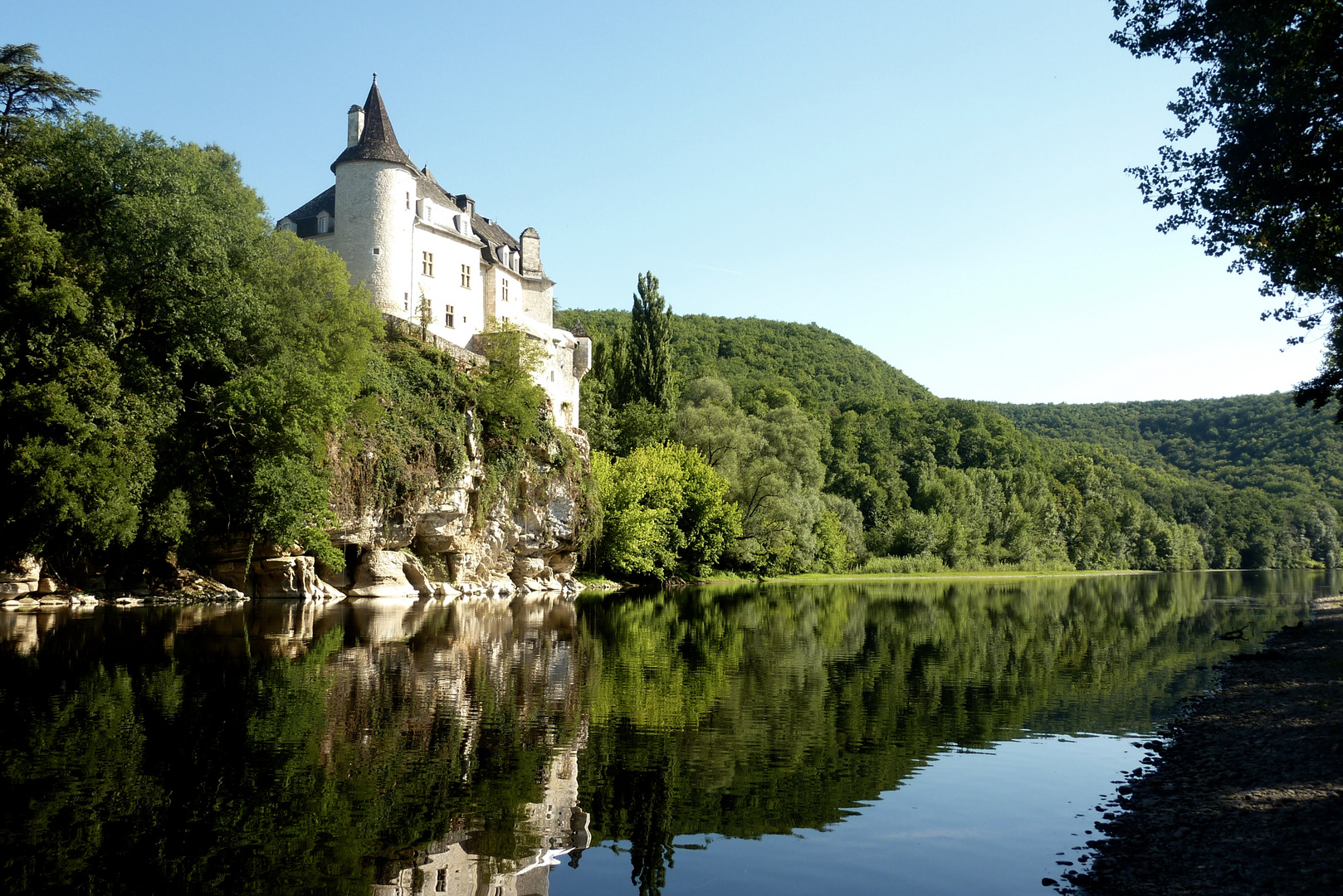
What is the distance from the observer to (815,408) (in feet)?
373

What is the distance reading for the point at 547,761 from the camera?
12758 mm

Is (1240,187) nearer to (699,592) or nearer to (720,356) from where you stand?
(699,592)

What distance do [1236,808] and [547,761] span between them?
26.3 ft

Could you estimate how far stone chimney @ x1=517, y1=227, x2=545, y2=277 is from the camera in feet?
214

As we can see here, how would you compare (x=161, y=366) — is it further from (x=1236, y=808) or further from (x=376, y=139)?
(x=1236, y=808)

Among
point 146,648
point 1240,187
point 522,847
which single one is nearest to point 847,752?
point 522,847

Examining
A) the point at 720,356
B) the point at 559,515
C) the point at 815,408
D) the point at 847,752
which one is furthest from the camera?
the point at 720,356

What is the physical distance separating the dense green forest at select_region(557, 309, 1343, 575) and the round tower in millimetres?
21191

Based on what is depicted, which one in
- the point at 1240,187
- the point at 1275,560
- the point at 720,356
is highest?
the point at 720,356

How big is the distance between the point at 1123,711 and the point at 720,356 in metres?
108

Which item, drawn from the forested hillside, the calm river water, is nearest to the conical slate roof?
the calm river water

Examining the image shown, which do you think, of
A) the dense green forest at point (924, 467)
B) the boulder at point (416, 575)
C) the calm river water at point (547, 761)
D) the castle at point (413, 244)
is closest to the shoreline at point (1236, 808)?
the calm river water at point (547, 761)

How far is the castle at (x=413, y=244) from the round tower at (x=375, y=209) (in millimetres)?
44

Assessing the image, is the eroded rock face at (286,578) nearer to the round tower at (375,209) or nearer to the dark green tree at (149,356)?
the dark green tree at (149,356)
